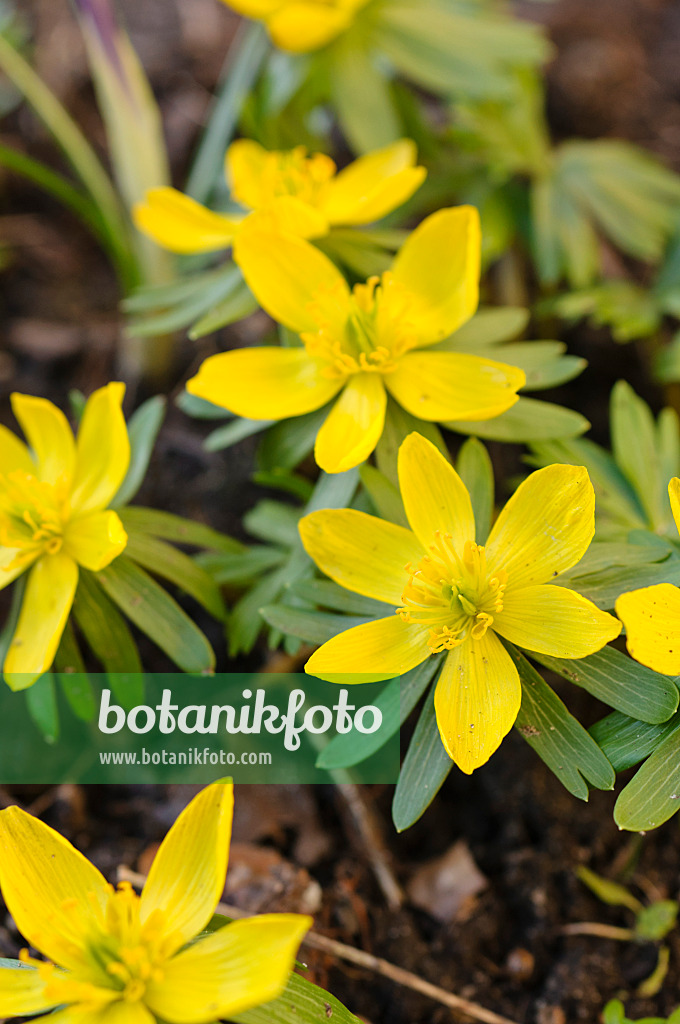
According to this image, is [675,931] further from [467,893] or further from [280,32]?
[280,32]

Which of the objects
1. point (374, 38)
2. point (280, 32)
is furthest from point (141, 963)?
point (374, 38)

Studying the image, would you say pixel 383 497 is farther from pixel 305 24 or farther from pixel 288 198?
pixel 305 24

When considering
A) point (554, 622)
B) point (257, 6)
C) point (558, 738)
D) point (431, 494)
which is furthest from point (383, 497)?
point (257, 6)

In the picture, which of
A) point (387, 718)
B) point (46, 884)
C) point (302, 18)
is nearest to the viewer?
point (46, 884)

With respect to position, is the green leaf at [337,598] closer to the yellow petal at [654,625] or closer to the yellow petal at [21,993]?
the yellow petal at [654,625]

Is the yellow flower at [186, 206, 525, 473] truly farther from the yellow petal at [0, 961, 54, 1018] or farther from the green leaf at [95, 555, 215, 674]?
the yellow petal at [0, 961, 54, 1018]

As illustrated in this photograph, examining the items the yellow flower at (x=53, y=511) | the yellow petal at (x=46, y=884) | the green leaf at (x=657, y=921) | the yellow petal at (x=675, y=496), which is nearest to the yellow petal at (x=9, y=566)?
the yellow flower at (x=53, y=511)
